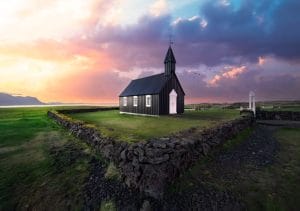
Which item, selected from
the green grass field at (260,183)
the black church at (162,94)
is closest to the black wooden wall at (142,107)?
the black church at (162,94)

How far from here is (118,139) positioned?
12539 millimetres

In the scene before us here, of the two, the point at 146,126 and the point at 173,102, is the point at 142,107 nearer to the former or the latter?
the point at 173,102

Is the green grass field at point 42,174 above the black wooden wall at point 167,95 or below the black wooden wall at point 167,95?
below

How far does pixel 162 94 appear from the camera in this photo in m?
29.6

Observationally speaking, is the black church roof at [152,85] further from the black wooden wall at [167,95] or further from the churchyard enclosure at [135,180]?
the churchyard enclosure at [135,180]

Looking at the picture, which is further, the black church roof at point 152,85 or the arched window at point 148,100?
the arched window at point 148,100

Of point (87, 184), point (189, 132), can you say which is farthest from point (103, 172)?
point (189, 132)

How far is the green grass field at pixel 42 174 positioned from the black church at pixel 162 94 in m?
14.7

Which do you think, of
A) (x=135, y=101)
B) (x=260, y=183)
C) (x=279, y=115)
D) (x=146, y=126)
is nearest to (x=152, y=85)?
(x=135, y=101)

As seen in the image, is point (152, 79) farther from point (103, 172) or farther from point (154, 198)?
point (154, 198)

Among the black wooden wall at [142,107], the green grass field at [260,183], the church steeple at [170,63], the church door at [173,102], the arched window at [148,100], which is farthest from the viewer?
the church steeple at [170,63]

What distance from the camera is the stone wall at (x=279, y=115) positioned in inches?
1161

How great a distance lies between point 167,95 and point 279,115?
1683 centimetres

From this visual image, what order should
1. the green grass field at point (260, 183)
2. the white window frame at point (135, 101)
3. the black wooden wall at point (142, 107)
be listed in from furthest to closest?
1. the white window frame at point (135, 101)
2. the black wooden wall at point (142, 107)
3. the green grass field at point (260, 183)
